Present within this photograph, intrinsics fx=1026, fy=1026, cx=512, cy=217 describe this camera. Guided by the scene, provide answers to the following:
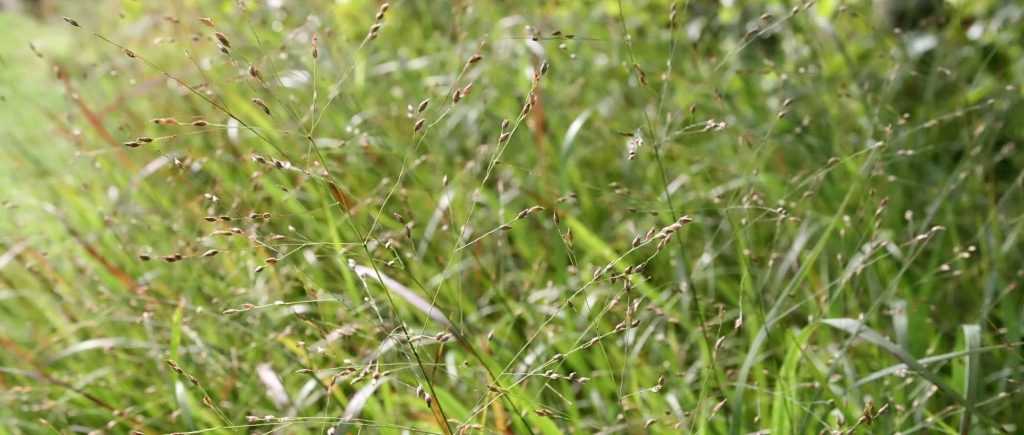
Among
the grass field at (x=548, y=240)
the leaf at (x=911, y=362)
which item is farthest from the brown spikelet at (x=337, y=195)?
the leaf at (x=911, y=362)

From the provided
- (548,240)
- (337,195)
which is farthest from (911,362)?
(548,240)

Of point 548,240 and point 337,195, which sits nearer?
point 337,195

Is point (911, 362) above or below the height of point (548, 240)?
above

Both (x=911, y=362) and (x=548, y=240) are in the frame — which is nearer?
(x=911, y=362)

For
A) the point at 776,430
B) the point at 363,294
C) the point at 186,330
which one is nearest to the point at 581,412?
the point at 363,294

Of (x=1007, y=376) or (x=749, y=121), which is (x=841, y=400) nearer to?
(x=1007, y=376)

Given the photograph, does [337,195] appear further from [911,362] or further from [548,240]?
[548,240]

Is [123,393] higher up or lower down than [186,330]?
lower down

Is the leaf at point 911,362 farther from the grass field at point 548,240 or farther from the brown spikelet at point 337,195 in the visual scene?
the brown spikelet at point 337,195

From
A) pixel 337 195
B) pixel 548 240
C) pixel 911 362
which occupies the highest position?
pixel 337 195
